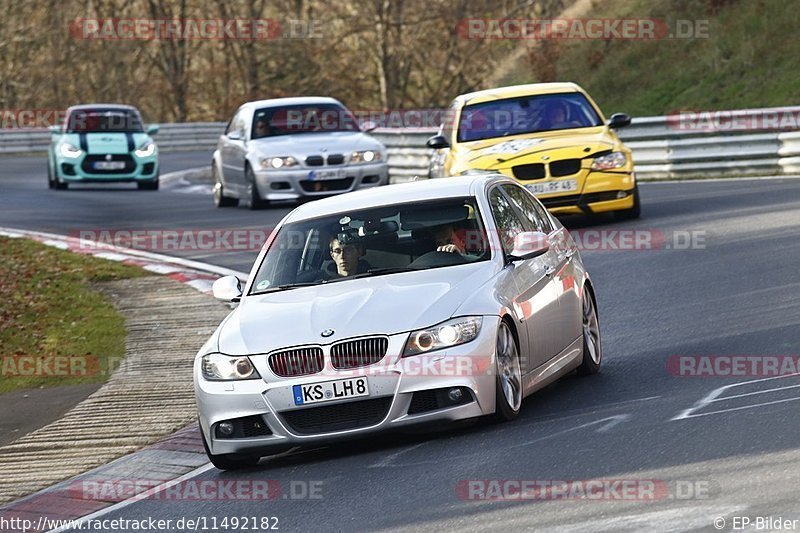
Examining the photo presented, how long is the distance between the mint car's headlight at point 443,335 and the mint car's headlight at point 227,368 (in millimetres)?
852

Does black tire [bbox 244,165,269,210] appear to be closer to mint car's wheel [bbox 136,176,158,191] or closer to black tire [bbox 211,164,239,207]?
black tire [bbox 211,164,239,207]

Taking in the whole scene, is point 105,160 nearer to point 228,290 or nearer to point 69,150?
point 69,150

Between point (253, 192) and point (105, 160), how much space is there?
295 inches

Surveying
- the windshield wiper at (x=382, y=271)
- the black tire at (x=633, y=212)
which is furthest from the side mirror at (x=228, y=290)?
the black tire at (x=633, y=212)

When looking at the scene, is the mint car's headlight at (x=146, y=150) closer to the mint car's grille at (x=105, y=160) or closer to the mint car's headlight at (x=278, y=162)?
the mint car's grille at (x=105, y=160)

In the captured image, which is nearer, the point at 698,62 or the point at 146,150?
the point at 146,150

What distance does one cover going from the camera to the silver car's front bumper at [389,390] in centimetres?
849

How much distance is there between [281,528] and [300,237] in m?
2.88

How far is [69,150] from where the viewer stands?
102ft

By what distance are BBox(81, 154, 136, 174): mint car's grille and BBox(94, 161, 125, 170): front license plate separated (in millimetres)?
30

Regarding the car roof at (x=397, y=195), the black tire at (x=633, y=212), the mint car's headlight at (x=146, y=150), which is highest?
the car roof at (x=397, y=195)

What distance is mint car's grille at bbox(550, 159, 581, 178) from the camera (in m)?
18.2

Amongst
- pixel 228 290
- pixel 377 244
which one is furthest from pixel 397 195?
pixel 228 290

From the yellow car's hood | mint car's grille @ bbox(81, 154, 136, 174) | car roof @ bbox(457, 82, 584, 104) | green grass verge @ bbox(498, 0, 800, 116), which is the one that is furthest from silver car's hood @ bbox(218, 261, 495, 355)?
green grass verge @ bbox(498, 0, 800, 116)
